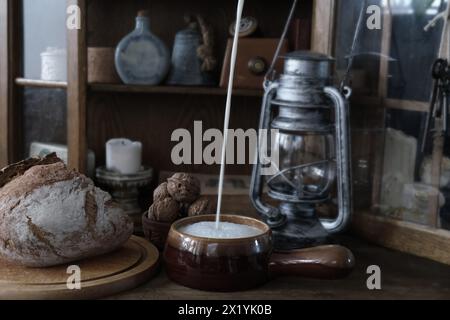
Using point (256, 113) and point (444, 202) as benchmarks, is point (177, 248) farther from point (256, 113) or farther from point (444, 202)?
point (256, 113)

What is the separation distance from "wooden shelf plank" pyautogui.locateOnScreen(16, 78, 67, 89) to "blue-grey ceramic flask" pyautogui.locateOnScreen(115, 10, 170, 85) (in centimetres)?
13

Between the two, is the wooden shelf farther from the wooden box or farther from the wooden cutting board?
the wooden cutting board

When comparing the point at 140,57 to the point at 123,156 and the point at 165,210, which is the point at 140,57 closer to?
the point at 123,156

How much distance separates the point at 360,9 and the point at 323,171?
312mm

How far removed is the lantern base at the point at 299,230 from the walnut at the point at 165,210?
7.2 inches

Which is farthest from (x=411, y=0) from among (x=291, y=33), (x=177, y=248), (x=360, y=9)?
(x=177, y=248)

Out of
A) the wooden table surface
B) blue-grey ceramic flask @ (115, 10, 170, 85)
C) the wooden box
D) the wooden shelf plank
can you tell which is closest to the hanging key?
the wooden table surface

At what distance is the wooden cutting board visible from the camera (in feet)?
2.70

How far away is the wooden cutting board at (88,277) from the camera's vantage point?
82cm

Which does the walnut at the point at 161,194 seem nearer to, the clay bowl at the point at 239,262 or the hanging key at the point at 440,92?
the clay bowl at the point at 239,262

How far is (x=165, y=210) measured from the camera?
1.03 meters

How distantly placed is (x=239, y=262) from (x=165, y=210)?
0.22m

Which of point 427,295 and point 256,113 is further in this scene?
point 256,113
